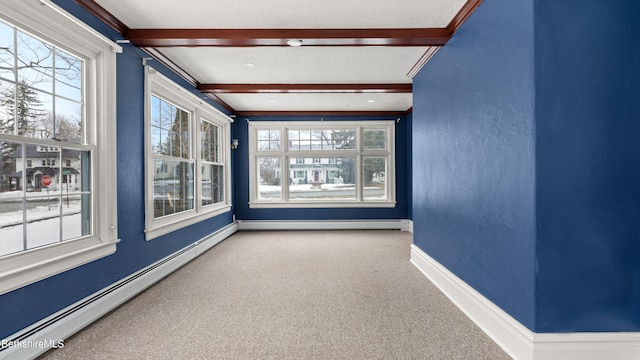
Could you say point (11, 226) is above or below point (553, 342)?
above

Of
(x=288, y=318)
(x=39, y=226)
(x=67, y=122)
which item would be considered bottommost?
(x=288, y=318)

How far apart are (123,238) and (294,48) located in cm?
254

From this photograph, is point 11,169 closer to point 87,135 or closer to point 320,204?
point 87,135

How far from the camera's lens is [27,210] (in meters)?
1.90

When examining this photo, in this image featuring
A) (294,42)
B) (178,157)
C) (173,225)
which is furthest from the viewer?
(178,157)

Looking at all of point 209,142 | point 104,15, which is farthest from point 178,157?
point 104,15

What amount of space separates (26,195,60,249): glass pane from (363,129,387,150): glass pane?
523 centimetres

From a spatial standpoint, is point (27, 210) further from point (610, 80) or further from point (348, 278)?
point (610, 80)

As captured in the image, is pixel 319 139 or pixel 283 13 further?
pixel 319 139

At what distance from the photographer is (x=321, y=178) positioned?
6.35 metres

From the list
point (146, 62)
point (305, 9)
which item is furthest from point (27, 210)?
point (305, 9)

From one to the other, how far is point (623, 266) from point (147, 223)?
12.5 ft

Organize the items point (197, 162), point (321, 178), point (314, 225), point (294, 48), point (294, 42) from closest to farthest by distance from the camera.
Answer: point (294, 42) < point (294, 48) < point (197, 162) < point (314, 225) < point (321, 178)

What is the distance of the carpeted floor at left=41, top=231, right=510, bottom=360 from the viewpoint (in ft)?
6.39
